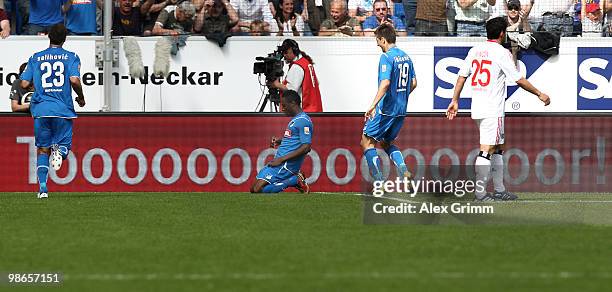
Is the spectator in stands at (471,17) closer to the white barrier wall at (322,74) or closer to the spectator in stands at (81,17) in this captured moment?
the white barrier wall at (322,74)

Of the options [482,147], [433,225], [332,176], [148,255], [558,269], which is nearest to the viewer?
[558,269]

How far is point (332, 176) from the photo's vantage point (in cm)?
1888

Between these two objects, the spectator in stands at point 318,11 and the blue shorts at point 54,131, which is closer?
the blue shorts at point 54,131

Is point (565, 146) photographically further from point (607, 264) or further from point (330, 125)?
point (607, 264)

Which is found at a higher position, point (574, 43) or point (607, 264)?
point (574, 43)

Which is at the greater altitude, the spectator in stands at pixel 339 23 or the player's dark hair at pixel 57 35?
the spectator in stands at pixel 339 23

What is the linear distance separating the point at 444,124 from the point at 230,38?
10.6ft

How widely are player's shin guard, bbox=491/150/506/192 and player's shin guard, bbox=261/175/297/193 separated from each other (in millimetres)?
2997

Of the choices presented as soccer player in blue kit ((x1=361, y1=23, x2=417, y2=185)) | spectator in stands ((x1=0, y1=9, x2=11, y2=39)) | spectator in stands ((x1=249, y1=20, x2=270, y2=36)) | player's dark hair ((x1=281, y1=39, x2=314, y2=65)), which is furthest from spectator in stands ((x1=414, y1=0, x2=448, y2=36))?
spectator in stands ((x1=0, y1=9, x2=11, y2=39))

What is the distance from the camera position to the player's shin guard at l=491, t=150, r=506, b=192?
1498 cm

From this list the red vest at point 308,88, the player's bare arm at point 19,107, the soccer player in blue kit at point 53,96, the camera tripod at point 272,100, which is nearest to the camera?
the soccer player in blue kit at point 53,96

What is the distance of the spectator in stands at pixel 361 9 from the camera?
64.9 feet

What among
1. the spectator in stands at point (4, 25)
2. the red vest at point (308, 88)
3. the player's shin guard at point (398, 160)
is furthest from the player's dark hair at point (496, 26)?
the spectator in stands at point (4, 25)

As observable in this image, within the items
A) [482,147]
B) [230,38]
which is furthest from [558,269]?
[230,38]
